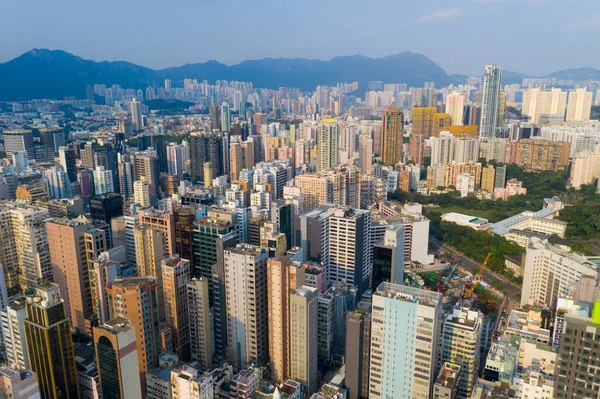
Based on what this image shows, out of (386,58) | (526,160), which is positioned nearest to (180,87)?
(386,58)

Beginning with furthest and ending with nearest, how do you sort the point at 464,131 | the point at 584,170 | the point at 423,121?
1. the point at 423,121
2. the point at 464,131
3. the point at 584,170

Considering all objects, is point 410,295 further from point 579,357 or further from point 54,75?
point 54,75

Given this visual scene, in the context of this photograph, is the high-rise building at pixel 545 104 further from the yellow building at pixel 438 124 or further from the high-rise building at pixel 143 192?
the high-rise building at pixel 143 192

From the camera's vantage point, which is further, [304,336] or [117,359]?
[304,336]

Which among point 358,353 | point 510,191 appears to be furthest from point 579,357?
point 510,191

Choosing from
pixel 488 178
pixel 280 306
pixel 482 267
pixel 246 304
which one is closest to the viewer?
pixel 280 306

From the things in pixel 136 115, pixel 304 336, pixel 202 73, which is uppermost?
pixel 202 73
